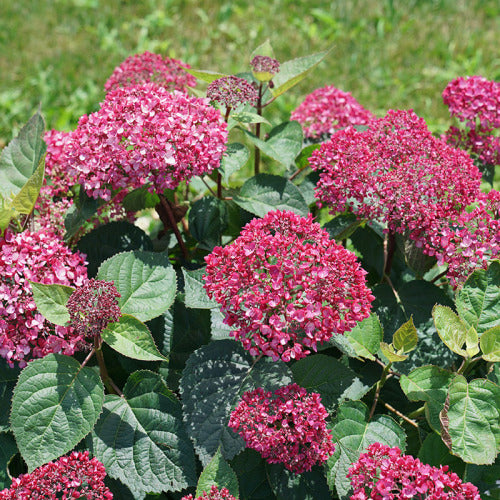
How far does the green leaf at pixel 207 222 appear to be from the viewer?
7.51ft

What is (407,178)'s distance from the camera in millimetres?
1909

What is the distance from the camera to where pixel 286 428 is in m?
1.54

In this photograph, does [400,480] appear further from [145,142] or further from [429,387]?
[145,142]

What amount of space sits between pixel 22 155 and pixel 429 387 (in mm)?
1618

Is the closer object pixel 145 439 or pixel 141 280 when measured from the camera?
pixel 145 439

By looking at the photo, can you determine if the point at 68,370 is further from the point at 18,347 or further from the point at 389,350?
the point at 389,350

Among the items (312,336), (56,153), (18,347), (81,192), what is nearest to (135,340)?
(18,347)

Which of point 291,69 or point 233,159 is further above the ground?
point 291,69

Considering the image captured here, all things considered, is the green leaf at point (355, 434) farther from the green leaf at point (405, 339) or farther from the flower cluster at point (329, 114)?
the flower cluster at point (329, 114)

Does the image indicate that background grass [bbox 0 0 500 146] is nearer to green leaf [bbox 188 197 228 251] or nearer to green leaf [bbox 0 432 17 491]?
green leaf [bbox 188 197 228 251]

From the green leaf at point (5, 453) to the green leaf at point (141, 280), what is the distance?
512 mm

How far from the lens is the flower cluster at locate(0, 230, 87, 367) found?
68.6 inches

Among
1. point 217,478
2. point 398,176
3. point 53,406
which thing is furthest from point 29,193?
point 398,176

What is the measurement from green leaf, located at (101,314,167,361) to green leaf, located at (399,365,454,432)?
694 mm
